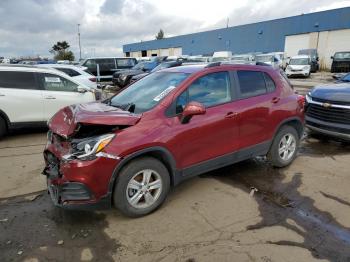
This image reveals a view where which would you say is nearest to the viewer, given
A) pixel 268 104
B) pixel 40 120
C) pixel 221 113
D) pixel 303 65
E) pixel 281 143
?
pixel 221 113

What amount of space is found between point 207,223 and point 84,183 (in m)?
1.44

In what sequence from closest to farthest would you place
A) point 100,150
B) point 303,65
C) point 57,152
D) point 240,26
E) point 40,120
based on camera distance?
point 100,150
point 57,152
point 40,120
point 303,65
point 240,26

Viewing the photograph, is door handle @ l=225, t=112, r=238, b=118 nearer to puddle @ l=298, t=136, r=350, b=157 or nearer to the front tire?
the front tire

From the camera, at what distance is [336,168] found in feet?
17.9

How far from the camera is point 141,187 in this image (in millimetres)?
3781

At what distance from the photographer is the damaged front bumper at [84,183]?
343cm

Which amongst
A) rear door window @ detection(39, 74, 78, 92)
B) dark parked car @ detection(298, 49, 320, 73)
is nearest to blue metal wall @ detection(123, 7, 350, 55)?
dark parked car @ detection(298, 49, 320, 73)

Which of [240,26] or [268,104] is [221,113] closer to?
[268,104]

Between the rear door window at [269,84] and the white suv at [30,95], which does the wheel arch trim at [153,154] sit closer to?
the rear door window at [269,84]

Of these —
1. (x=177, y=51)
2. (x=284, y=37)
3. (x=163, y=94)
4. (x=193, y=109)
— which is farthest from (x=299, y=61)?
(x=177, y=51)

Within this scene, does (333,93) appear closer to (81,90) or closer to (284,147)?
(284,147)

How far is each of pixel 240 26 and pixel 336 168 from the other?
158ft

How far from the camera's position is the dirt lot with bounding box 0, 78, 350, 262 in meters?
3.23

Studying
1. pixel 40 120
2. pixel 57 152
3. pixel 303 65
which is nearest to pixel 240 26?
pixel 303 65
